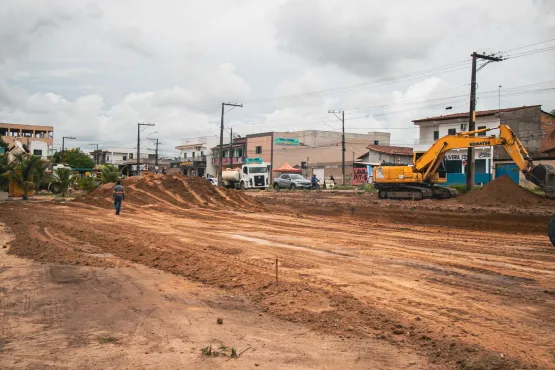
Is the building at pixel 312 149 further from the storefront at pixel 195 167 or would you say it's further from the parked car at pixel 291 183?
the parked car at pixel 291 183

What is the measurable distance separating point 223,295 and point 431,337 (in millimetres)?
3397

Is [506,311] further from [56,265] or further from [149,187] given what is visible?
[149,187]

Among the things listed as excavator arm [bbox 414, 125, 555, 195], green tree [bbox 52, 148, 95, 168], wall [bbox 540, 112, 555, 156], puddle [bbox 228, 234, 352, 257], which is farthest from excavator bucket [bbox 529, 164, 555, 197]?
green tree [bbox 52, 148, 95, 168]

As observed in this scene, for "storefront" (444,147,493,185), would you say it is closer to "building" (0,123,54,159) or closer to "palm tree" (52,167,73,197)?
"palm tree" (52,167,73,197)

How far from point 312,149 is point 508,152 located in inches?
1957

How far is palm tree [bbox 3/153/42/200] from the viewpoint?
100 feet

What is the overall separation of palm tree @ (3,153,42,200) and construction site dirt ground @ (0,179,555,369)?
16435 millimetres

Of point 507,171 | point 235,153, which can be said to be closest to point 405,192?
point 507,171

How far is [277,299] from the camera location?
748 centimetres

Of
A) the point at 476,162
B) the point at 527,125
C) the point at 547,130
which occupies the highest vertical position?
the point at 527,125

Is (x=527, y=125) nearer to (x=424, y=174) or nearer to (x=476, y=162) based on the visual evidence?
(x=476, y=162)

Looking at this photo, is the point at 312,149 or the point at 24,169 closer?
the point at 24,169

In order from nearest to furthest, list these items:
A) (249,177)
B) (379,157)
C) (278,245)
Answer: (278,245) < (249,177) < (379,157)

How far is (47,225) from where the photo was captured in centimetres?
1706
